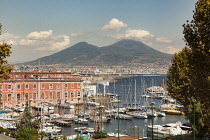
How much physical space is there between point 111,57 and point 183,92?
184 metres

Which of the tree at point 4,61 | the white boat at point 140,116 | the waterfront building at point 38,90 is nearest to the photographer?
the tree at point 4,61

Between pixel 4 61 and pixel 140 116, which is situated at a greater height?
pixel 4 61

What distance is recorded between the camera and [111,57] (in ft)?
654

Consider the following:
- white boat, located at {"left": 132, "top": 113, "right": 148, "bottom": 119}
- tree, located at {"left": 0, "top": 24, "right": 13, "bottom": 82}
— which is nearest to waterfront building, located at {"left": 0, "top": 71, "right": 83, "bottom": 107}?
white boat, located at {"left": 132, "top": 113, "right": 148, "bottom": 119}

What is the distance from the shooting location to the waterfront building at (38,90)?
3412cm

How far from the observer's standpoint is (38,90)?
3588cm

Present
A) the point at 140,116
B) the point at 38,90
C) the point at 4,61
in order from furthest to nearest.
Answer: the point at 38,90 → the point at 140,116 → the point at 4,61

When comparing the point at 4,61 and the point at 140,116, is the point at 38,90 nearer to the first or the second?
the point at 140,116

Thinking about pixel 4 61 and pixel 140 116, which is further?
pixel 140 116

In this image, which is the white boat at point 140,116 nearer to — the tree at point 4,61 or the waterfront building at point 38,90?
the waterfront building at point 38,90

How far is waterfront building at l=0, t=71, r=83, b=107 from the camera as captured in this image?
3412 cm

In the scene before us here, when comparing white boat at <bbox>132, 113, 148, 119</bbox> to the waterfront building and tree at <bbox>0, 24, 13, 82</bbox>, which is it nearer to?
the waterfront building

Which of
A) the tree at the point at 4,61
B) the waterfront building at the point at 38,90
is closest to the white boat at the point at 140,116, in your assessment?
the waterfront building at the point at 38,90

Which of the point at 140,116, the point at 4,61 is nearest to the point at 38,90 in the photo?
the point at 140,116
